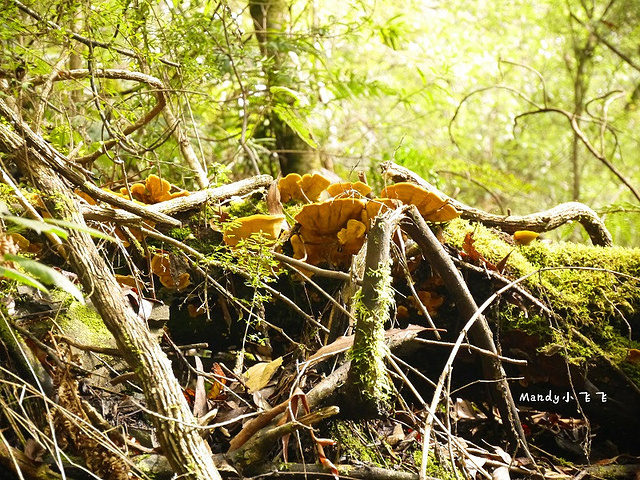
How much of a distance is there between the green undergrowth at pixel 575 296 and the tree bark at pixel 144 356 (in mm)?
1584

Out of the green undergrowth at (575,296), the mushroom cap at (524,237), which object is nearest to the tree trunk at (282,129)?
the mushroom cap at (524,237)

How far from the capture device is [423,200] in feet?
7.68

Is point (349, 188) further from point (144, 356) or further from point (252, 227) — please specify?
point (144, 356)

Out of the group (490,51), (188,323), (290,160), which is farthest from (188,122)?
(490,51)

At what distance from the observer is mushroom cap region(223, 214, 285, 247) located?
2.27 metres

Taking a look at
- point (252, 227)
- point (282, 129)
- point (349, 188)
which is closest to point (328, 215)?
point (349, 188)

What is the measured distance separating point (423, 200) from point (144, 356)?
53.7 inches

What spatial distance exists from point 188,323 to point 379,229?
3.80 feet

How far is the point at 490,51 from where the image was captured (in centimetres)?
911

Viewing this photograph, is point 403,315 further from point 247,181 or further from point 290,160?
point 290,160

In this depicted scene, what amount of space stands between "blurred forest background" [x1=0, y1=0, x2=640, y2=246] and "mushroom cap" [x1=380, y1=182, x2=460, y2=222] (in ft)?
1.69

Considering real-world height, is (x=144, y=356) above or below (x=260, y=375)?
above

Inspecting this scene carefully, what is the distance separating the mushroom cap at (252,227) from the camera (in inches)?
89.2

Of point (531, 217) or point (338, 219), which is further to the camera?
point (531, 217)
